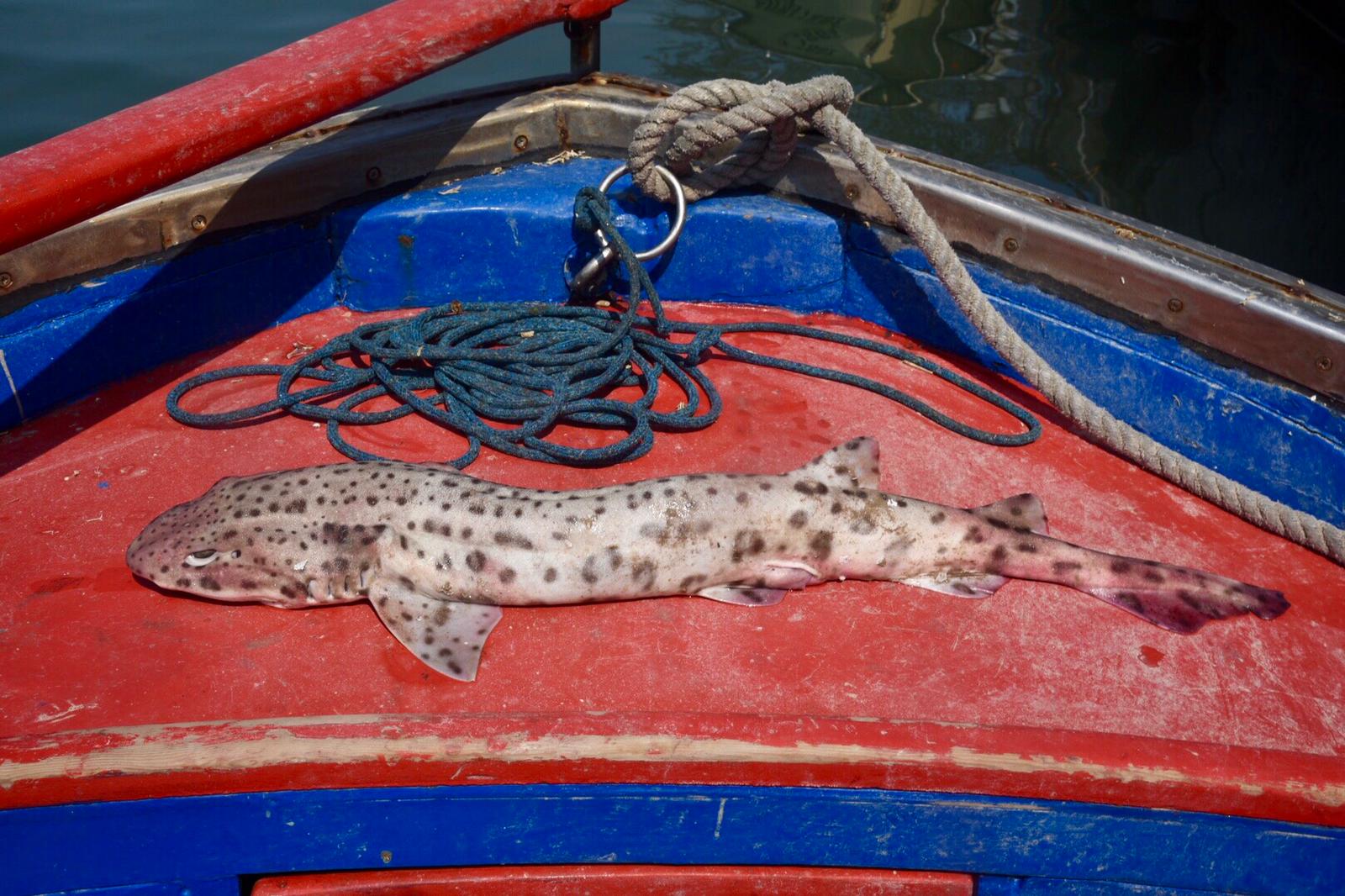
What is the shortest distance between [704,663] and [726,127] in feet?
7.19

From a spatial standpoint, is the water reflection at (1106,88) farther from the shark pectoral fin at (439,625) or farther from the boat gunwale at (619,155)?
the shark pectoral fin at (439,625)

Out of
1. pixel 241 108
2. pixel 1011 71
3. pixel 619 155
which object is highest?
pixel 241 108

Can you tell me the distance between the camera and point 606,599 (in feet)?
11.2

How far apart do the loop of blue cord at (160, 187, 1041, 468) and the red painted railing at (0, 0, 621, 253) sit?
771 mm

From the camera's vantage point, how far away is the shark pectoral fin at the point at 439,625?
10.3 feet

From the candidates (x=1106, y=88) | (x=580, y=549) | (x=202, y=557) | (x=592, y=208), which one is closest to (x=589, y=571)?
(x=580, y=549)

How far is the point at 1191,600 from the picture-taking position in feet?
11.4

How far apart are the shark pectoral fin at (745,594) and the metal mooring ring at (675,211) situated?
1.51 meters

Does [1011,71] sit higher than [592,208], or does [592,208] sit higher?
[1011,71]

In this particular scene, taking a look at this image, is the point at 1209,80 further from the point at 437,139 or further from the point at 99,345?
the point at 99,345

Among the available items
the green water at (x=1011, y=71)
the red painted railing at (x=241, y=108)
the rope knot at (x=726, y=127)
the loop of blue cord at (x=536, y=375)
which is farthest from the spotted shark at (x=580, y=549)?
the green water at (x=1011, y=71)

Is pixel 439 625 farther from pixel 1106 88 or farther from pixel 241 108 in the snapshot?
pixel 1106 88

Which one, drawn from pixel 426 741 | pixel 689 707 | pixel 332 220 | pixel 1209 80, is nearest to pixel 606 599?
pixel 689 707

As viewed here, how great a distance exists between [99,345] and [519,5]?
2.04 metres
